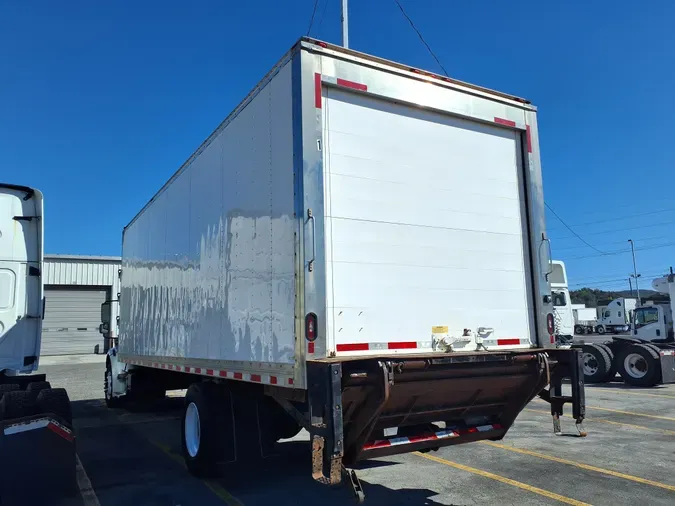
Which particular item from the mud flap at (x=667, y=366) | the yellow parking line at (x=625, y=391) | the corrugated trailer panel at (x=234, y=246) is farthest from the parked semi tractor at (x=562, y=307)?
the corrugated trailer panel at (x=234, y=246)

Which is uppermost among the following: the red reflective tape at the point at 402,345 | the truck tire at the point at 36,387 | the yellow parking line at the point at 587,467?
the red reflective tape at the point at 402,345

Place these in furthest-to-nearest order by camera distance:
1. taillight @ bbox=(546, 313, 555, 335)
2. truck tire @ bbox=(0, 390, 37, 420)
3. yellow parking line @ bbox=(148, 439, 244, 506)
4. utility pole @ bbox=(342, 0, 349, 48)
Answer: utility pole @ bbox=(342, 0, 349, 48), truck tire @ bbox=(0, 390, 37, 420), taillight @ bbox=(546, 313, 555, 335), yellow parking line @ bbox=(148, 439, 244, 506)

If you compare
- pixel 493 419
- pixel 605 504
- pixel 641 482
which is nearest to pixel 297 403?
pixel 493 419

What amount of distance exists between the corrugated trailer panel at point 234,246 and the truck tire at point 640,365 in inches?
505

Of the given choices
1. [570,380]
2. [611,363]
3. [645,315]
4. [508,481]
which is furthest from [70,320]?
[570,380]

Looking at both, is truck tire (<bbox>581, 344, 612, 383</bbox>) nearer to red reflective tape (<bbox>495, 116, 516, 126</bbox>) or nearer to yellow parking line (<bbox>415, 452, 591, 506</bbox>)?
yellow parking line (<bbox>415, 452, 591, 506</bbox>)

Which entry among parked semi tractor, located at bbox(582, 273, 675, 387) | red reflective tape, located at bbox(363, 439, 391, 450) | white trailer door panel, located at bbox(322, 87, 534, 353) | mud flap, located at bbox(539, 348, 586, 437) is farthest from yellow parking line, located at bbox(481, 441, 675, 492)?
parked semi tractor, located at bbox(582, 273, 675, 387)

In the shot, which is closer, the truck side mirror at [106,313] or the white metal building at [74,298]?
the truck side mirror at [106,313]

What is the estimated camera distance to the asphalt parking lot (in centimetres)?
569

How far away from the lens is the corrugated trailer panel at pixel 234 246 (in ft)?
15.6

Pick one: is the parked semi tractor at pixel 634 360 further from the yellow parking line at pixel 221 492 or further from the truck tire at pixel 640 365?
the yellow parking line at pixel 221 492

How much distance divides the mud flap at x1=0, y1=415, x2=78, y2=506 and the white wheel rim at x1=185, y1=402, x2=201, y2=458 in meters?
1.32

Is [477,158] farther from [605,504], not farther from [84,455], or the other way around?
[84,455]

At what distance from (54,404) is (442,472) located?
4768 mm
